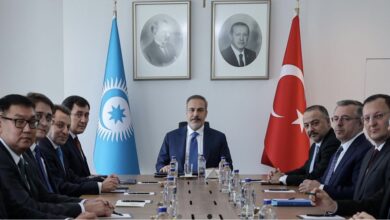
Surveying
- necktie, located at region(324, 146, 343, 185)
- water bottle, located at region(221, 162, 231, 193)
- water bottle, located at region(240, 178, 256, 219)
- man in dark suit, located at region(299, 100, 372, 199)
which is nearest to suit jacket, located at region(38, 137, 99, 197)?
water bottle, located at region(221, 162, 231, 193)

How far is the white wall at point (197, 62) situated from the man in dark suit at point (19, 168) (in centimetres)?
273

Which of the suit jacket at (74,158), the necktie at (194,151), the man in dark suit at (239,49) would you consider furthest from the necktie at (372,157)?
the suit jacket at (74,158)

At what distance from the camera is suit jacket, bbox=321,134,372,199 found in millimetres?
2785

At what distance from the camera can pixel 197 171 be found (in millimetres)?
3857

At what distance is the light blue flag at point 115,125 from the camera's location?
183 inches

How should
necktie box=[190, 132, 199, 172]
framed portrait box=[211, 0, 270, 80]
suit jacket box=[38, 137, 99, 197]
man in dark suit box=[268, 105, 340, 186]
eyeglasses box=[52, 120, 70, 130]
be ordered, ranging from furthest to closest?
framed portrait box=[211, 0, 270, 80] → necktie box=[190, 132, 199, 172] → man in dark suit box=[268, 105, 340, 186] → eyeglasses box=[52, 120, 70, 130] → suit jacket box=[38, 137, 99, 197]

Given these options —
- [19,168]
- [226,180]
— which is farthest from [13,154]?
[226,180]

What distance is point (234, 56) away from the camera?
16.0ft

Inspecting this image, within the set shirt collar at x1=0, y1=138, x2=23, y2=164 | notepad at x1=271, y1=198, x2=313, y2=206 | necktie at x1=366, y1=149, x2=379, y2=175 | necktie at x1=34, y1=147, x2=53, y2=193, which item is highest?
shirt collar at x1=0, y1=138, x2=23, y2=164

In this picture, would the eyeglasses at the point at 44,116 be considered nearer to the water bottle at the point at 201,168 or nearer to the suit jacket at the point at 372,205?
the water bottle at the point at 201,168

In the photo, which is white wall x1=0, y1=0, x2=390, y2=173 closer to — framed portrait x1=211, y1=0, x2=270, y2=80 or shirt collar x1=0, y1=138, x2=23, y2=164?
framed portrait x1=211, y1=0, x2=270, y2=80

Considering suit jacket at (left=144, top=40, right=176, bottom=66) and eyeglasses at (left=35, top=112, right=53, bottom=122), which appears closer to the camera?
eyeglasses at (left=35, top=112, right=53, bottom=122)

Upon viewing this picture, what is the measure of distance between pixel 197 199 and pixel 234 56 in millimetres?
2649

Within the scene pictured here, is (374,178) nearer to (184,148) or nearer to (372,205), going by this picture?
(372,205)
